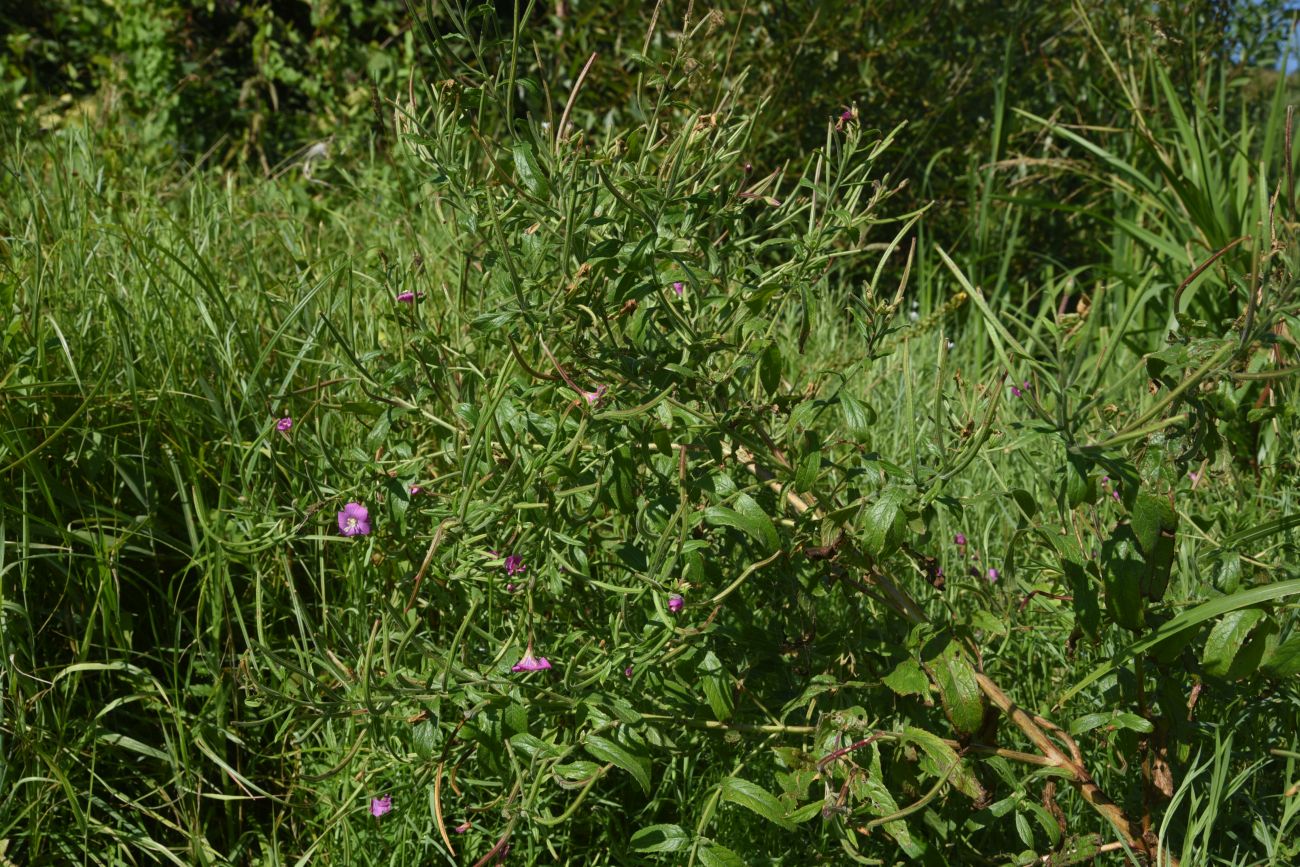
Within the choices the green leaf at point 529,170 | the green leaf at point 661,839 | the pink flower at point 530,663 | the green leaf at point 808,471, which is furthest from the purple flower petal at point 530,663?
the green leaf at point 529,170

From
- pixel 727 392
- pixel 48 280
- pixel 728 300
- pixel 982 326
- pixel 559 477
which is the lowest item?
pixel 982 326

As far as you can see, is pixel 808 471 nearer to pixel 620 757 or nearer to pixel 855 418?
pixel 855 418

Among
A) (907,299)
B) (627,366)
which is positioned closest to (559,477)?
(627,366)

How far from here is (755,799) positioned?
1.30 meters

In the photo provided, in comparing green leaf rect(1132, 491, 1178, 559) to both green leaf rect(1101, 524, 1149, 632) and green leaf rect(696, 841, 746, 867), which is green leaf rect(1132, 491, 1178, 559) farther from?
green leaf rect(696, 841, 746, 867)

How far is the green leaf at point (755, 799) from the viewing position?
4.19 ft

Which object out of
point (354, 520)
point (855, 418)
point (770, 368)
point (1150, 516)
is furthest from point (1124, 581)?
point (354, 520)

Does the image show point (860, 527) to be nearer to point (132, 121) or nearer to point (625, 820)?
point (625, 820)

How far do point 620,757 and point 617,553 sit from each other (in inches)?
10.0

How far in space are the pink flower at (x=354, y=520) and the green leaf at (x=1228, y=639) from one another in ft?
3.20

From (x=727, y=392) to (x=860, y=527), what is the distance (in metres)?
0.22

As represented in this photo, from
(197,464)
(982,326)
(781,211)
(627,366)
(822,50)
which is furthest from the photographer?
(822,50)

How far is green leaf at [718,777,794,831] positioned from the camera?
128 centimetres

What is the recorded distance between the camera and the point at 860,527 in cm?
139
